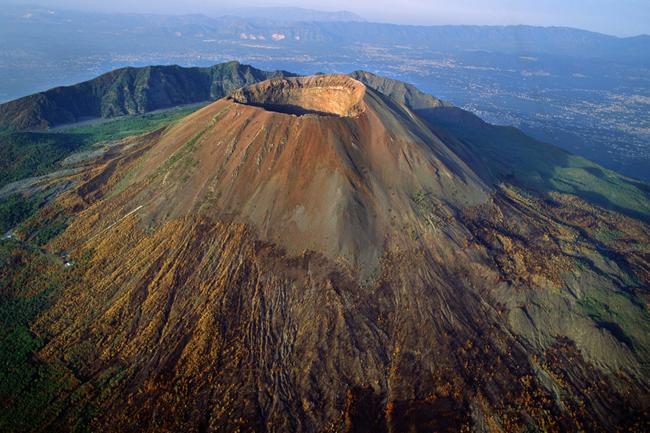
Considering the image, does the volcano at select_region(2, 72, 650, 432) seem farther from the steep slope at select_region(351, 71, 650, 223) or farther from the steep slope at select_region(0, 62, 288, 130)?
the steep slope at select_region(0, 62, 288, 130)

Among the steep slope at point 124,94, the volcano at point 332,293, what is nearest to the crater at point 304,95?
the volcano at point 332,293

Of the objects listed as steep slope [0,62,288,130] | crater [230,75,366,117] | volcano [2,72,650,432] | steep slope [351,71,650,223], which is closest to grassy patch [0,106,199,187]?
steep slope [0,62,288,130]

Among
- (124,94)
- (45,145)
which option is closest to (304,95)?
(45,145)

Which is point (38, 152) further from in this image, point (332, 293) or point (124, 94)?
point (332, 293)

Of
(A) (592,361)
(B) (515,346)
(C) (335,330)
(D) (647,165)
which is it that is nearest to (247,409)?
(C) (335,330)

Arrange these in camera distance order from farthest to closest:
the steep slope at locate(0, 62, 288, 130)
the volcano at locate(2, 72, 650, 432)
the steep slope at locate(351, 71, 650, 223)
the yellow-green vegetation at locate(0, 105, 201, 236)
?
the steep slope at locate(0, 62, 288, 130)
the steep slope at locate(351, 71, 650, 223)
the yellow-green vegetation at locate(0, 105, 201, 236)
the volcano at locate(2, 72, 650, 432)

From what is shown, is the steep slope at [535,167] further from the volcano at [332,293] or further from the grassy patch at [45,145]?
the grassy patch at [45,145]
